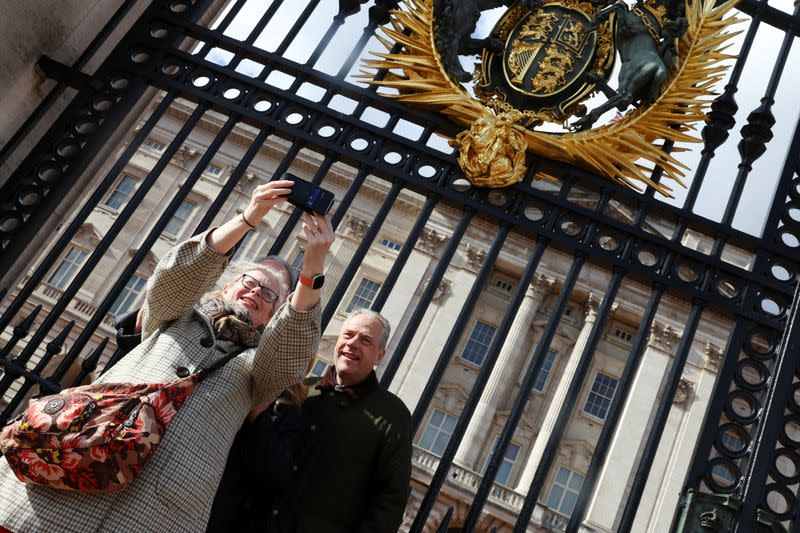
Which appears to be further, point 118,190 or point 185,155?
point 118,190

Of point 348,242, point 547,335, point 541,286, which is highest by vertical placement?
point 541,286

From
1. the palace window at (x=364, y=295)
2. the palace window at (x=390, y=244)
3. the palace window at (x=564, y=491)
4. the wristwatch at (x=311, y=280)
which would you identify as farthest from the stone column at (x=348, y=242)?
the wristwatch at (x=311, y=280)

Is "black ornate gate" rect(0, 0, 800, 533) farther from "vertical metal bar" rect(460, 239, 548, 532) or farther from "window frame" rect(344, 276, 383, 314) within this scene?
"window frame" rect(344, 276, 383, 314)

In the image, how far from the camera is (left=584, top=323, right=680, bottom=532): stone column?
62.2ft

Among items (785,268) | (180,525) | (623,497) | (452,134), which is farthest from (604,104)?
(623,497)

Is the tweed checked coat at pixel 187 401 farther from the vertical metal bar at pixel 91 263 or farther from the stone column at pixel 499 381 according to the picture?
the stone column at pixel 499 381

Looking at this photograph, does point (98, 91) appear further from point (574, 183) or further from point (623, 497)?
point (623, 497)

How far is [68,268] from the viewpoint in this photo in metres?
22.6

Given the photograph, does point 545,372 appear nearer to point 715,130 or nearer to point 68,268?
point 68,268

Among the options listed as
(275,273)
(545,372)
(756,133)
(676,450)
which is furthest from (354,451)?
(545,372)

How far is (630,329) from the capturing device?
2095cm

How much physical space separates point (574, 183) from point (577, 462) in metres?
17.3

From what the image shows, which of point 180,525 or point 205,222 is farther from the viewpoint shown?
point 205,222

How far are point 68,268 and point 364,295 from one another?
876cm
